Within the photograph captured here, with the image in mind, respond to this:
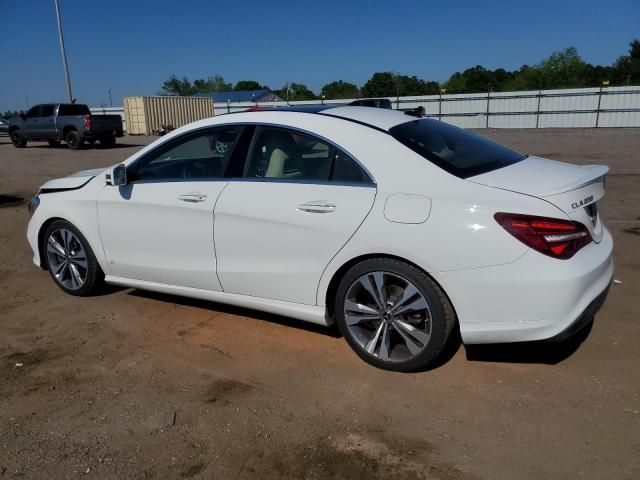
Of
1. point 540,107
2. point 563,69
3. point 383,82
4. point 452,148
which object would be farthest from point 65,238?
point 563,69

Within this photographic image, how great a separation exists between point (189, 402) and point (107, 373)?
28.5 inches

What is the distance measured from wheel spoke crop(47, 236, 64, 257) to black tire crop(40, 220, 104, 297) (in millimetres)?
24

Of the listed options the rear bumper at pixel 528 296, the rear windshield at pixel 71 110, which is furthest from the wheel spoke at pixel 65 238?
the rear windshield at pixel 71 110

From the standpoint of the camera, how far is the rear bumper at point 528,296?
2.83m

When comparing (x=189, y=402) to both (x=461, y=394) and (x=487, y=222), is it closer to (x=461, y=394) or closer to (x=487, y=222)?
(x=461, y=394)

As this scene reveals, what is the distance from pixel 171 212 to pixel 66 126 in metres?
20.8

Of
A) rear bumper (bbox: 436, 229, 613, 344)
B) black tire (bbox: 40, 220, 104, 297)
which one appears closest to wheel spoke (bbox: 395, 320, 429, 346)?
rear bumper (bbox: 436, 229, 613, 344)

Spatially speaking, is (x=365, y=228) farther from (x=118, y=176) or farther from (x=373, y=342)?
(x=118, y=176)

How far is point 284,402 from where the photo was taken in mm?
3137

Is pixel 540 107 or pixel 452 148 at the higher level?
pixel 452 148

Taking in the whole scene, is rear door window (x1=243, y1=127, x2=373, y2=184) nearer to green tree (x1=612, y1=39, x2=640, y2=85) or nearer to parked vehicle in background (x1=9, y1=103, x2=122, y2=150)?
parked vehicle in background (x1=9, y1=103, x2=122, y2=150)

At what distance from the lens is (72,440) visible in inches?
112

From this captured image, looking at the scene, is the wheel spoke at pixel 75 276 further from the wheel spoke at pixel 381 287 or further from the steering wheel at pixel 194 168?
the wheel spoke at pixel 381 287

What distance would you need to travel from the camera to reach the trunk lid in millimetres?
2951
